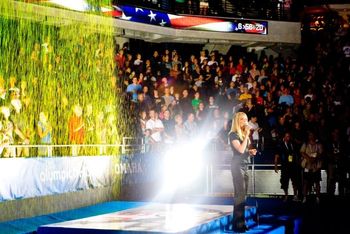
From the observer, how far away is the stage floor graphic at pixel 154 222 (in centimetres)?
888

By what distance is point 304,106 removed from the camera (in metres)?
21.8

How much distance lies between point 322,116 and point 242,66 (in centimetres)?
564

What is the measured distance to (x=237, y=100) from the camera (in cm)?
2120

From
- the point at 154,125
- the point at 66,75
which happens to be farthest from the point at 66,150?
the point at 66,75

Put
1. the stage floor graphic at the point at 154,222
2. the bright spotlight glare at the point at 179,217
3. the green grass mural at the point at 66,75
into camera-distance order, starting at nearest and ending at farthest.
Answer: the stage floor graphic at the point at 154,222 < the bright spotlight glare at the point at 179,217 < the green grass mural at the point at 66,75

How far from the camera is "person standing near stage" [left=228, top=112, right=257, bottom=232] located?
9438mm

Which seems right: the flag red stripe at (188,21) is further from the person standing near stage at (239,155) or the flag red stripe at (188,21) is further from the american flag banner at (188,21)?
the person standing near stage at (239,155)

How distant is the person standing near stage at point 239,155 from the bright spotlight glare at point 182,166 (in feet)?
24.5

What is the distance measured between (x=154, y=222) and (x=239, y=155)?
62.3 inches

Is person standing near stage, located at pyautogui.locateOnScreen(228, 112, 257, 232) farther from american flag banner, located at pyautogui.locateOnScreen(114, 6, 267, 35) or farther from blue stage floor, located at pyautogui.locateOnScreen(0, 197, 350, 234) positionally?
american flag banner, located at pyautogui.locateOnScreen(114, 6, 267, 35)

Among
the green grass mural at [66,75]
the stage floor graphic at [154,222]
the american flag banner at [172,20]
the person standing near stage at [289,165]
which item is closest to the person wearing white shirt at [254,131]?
the person standing near stage at [289,165]

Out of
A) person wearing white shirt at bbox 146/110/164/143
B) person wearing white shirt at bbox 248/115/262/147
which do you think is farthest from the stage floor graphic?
person wearing white shirt at bbox 248/115/262/147

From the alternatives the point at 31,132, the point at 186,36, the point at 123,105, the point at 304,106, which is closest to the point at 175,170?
the point at 123,105

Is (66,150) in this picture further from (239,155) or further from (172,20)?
(172,20)
